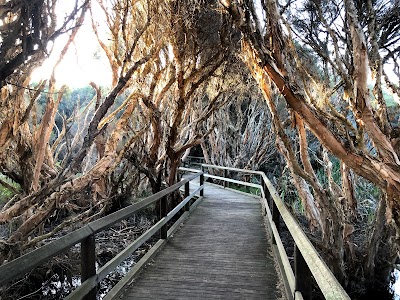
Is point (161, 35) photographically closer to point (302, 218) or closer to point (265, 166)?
point (302, 218)

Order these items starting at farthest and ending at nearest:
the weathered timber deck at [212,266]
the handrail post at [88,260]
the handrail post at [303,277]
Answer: the weathered timber deck at [212,266], the handrail post at [88,260], the handrail post at [303,277]

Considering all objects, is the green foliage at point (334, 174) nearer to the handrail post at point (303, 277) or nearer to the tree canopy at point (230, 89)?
the tree canopy at point (230, 89)

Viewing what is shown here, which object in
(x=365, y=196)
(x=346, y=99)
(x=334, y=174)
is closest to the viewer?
(x=346, y=99)

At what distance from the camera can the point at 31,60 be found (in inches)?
142

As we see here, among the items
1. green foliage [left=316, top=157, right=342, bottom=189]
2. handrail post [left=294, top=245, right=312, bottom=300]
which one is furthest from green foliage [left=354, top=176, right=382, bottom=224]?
handrail post [left=294, top=245, right=312, bottom=300]

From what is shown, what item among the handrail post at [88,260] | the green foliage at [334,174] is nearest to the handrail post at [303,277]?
the handrail post at [88,260]

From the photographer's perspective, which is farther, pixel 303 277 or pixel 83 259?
pixel 83 259

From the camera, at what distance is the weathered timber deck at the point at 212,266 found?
13.7ft

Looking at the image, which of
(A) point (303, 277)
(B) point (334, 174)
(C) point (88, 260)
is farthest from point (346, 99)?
(B) point (334, 174)

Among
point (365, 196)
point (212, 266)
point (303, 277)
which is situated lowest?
point (365, 196)

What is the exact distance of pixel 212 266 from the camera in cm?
518

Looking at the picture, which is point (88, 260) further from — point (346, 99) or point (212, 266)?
point (346, 99)

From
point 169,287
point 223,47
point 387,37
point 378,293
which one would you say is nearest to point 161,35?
point 223,47

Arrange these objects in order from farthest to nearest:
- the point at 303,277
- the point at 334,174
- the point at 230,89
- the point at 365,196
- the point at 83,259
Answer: the point at 334,174 → the point at 365,196 → the point at 230,89 → the point at 83,259 → the point at 303,277
